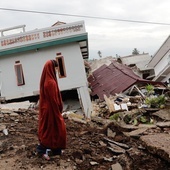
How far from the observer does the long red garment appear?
439cm

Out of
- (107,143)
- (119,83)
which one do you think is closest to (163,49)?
(119,83)

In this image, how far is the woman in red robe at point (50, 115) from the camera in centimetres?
438

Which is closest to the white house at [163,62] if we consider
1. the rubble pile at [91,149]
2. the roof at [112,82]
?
the roof at [112,82]

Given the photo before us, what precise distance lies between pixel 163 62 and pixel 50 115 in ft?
70.8

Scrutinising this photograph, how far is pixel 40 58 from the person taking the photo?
568 inches

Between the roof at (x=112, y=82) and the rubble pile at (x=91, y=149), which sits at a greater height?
the roof at (x=112, y=82)

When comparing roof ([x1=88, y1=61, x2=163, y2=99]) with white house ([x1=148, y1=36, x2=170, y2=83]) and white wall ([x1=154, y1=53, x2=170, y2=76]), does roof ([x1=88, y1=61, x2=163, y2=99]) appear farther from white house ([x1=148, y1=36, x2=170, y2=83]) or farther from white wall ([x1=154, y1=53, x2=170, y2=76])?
white wall ([x1=154, y1=53, x2=170, y2=76])

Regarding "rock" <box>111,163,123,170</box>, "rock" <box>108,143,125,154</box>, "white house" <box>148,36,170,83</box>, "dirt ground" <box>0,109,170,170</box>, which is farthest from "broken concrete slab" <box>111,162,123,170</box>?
"white house" <box>148,36,170,83</box>

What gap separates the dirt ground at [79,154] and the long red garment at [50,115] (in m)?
0.33

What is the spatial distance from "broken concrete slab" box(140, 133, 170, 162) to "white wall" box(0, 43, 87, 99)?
911 centimetres

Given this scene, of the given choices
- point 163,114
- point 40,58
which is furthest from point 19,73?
point 163,114

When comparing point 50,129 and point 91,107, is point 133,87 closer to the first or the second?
point 91,107

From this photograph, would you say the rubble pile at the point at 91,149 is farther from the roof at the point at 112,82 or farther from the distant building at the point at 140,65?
the distant building at the point at 140,65

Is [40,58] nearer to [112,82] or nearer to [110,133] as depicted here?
[112,82]
